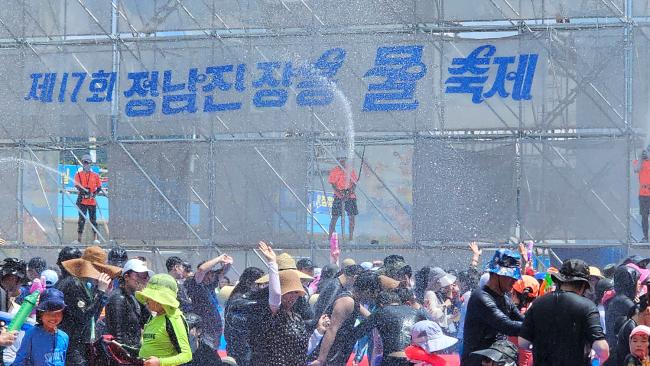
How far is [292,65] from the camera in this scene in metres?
17.2

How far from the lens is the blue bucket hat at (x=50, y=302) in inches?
304

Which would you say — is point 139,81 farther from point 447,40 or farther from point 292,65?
point 447,40

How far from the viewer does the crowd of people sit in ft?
22.3

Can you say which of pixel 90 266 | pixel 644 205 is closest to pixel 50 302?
pixel 90 266

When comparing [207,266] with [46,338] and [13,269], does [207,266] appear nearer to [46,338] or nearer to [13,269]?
[13,269]

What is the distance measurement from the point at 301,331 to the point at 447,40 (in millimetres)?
9046

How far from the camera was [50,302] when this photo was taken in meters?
7.72

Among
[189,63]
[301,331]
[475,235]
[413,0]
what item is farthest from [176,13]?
[301,331]

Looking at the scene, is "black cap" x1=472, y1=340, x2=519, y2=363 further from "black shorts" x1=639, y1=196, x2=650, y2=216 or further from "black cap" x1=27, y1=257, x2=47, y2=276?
"black shorts" x1=639, y1=196, x2=650, y2=216

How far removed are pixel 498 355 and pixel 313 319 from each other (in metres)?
2.93

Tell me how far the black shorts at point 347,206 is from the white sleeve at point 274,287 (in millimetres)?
8915

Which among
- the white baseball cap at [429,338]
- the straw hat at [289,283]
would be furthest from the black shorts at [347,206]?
the white baseball cap at [429,338]

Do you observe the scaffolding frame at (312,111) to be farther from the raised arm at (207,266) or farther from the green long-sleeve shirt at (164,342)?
the green long-sleeve shirt at (164,342)

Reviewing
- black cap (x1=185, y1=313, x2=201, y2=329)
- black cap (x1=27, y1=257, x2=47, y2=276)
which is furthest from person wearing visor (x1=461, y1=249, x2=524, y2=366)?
black cap (x1=27, y1=257, x2=47, y2=276)
